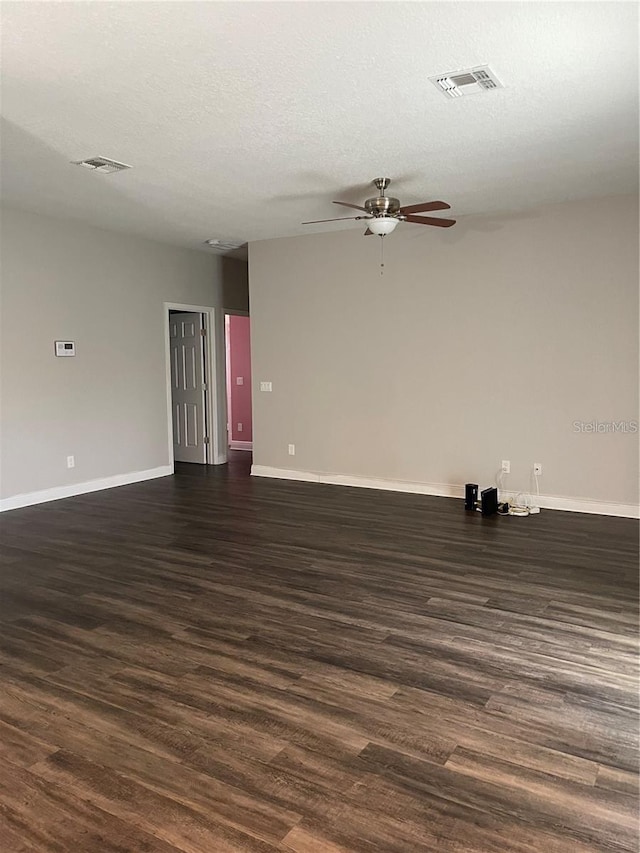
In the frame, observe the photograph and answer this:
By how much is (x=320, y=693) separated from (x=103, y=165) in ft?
12.9

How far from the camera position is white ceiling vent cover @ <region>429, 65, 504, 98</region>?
3227 mm

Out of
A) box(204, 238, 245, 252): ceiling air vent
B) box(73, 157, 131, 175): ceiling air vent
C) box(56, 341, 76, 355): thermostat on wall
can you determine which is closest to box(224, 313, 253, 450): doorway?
box(204, 238, 245, 252): ceiling air vent

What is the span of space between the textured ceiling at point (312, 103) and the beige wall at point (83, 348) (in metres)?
0.87

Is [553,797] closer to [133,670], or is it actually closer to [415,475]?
[133,670]

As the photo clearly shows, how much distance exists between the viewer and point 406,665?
2.96 metres

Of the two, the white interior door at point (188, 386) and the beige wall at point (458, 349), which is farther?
the white interior door at point (188, 386)

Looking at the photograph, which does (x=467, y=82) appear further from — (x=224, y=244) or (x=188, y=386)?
(x=188, y=386)

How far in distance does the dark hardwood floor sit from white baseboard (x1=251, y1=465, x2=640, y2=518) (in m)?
0.69

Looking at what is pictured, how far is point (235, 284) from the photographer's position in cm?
889

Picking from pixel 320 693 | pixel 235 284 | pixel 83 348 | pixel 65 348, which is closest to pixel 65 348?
pixel 65 348

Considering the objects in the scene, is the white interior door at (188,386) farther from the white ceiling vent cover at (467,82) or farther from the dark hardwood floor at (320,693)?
the white ceiling vent cover at (467,82)

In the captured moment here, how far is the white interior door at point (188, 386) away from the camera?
28.5 ft

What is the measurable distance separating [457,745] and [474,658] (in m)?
0.73

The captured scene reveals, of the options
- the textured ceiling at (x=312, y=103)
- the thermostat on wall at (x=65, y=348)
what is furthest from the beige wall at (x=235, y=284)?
the textured ceiling at (x=312, y=103)
